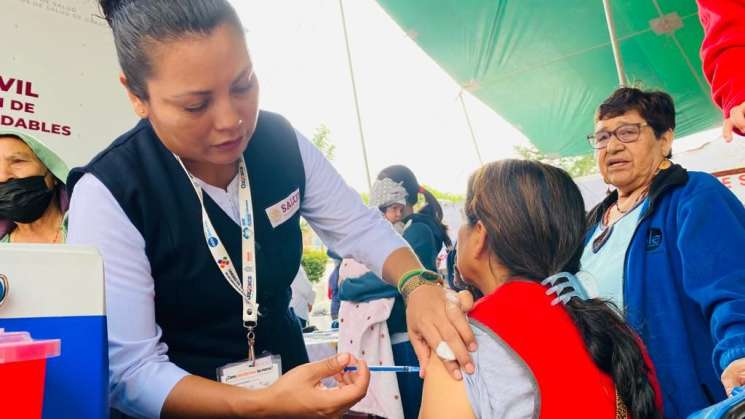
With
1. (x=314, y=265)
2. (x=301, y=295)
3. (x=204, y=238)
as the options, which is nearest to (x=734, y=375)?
(x=204, y=238)

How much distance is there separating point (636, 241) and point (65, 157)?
7.80ft

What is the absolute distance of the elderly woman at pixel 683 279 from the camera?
137cm

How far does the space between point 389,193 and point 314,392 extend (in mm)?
2411

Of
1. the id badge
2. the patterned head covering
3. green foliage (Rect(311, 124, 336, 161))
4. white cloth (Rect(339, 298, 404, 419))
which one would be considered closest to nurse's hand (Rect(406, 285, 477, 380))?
the id badge

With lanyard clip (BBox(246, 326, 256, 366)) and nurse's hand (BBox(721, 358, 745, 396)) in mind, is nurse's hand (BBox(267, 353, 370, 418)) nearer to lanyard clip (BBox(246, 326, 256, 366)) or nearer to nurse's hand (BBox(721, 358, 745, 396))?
lanyard clip (BBox(246, 326, 256, 366))

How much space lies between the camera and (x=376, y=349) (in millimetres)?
2818

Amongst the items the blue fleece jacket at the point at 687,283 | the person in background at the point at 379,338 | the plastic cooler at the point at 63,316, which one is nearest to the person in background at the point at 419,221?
the person in background at the point at 379,338

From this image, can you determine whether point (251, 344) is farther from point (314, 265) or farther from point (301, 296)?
point (314, 265)

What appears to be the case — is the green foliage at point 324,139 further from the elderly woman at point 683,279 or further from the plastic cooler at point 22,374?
the plastic cooler at point 22,374

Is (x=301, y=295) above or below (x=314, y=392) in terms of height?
below

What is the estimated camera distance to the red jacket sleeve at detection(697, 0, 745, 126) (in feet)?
3.89

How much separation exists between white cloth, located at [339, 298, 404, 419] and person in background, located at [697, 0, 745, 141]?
1.89 m

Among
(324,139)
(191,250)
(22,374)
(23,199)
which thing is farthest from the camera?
(324,139)

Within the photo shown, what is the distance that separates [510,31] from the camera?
→ 19.6ft
